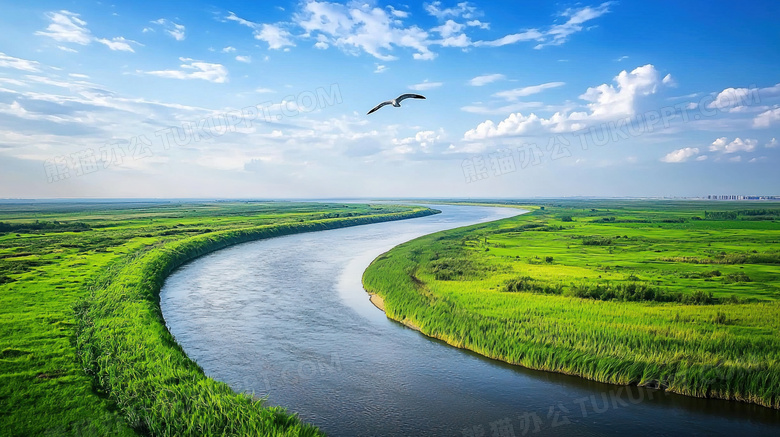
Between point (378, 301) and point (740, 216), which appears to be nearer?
point (378, 301)

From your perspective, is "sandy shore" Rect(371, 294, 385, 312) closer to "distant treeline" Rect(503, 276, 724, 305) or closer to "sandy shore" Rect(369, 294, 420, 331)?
"sandy shore" Rect(369, 294, 420, 331)

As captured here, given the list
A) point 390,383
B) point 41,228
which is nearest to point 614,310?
point 390,383

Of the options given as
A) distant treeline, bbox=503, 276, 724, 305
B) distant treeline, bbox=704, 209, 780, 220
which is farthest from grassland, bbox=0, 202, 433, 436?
distant treeline, bbox=704, 209, 780, 220

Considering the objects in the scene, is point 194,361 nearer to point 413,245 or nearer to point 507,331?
point 507,331

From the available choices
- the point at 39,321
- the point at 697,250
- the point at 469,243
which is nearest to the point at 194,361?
the point at 39,321

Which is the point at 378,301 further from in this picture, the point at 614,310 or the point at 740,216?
the point at 740,216

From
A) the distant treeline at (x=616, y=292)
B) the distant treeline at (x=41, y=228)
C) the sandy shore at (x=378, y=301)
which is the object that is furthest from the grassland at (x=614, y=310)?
the distant treeline at (x=41, y=228)
